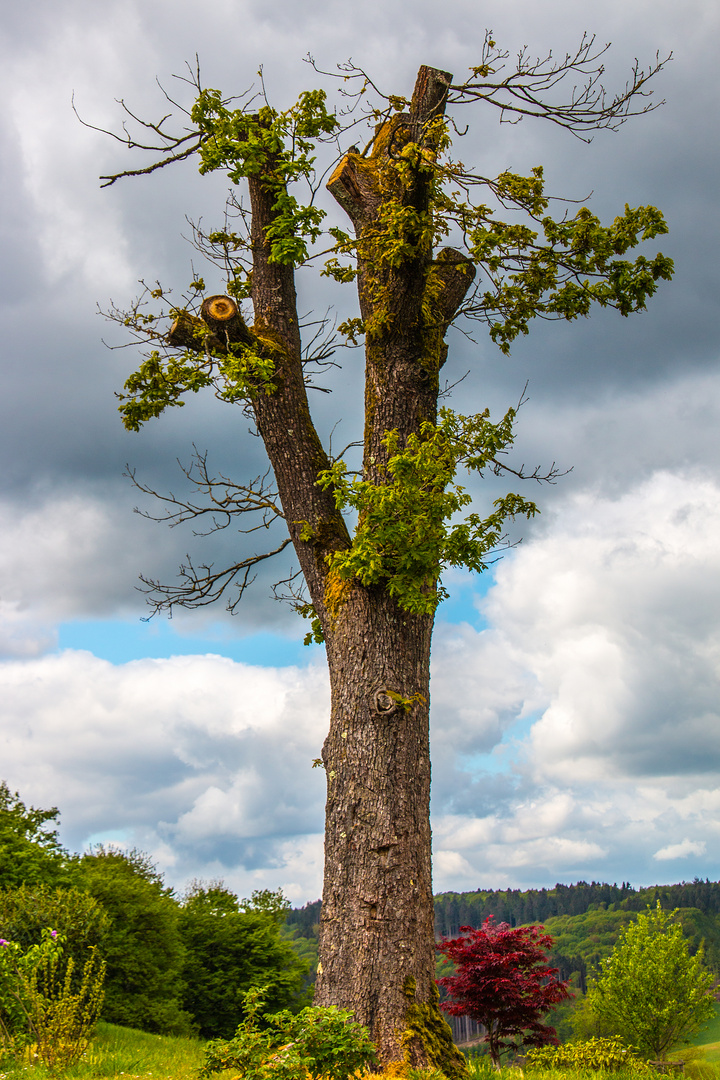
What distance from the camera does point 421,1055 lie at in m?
6.13

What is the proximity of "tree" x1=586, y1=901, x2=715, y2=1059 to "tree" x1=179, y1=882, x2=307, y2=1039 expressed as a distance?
11605 millimetres

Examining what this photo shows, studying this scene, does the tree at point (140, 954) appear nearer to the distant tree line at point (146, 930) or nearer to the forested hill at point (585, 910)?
the distant tree line at point (146, 930)

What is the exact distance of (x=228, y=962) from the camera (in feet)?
88.0

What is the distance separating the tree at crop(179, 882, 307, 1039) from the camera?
2617 cm

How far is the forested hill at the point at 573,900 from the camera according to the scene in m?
105

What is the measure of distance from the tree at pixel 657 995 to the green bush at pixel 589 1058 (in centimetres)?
1807

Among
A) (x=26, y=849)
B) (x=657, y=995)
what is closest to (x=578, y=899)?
(x=657, y=995)

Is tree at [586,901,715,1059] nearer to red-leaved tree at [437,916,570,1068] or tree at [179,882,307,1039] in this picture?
tree at [179,882,307,1039]

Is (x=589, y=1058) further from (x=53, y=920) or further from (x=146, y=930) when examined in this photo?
(x=146, y=930)

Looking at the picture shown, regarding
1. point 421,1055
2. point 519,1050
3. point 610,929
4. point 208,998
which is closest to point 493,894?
point 610,929

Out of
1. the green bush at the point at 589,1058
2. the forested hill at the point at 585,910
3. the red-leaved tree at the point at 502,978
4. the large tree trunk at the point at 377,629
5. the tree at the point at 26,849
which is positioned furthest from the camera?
the forested hill at the point at 585,910

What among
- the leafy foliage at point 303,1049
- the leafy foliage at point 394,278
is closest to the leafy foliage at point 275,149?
the leafy foliage at point 394,278

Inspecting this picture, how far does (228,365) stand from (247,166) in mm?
3027

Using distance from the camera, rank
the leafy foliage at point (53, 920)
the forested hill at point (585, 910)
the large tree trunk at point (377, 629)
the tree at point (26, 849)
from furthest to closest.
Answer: the forested hill at point (585, 910) < the tree at point (26, 849) < the leafy foliage at point (53, 920) < the large tree trunk at point (377, 629)
